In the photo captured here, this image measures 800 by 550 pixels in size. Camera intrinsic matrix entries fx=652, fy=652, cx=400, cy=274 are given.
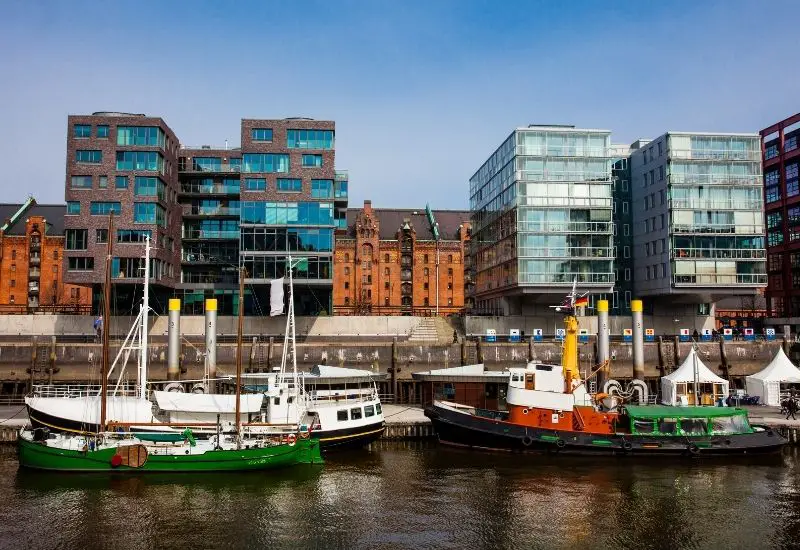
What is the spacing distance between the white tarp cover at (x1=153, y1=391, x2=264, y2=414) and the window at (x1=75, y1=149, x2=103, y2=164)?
132 ft

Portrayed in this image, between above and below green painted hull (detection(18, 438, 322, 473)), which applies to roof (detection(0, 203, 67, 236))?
above

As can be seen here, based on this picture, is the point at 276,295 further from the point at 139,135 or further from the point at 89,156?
the point at 89,156

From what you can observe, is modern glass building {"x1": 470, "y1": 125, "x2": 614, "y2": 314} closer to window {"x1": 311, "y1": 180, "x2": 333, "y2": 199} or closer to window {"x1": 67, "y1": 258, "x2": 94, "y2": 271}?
window {"x1": 311, "y1": 180, "x2": 333, "y2": 199}

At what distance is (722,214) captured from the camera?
248ft

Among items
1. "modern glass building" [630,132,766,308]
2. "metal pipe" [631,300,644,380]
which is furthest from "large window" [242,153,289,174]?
"modern glass building" [630,132,766,308]

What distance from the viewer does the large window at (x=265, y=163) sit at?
240 ft

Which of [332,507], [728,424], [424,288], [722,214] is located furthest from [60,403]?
[424,288]

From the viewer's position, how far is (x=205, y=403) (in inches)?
1638

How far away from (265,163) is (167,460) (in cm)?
4425

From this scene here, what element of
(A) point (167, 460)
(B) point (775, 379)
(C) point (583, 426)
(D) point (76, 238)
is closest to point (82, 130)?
(D) point (76, 238)

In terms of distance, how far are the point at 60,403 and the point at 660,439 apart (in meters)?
36.8

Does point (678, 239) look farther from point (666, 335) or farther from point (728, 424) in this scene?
point (728, 424)

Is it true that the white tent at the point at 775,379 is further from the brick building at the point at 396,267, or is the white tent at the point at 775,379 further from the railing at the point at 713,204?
the brick building at the point at 396,267

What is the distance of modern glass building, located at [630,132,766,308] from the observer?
74.8 m
